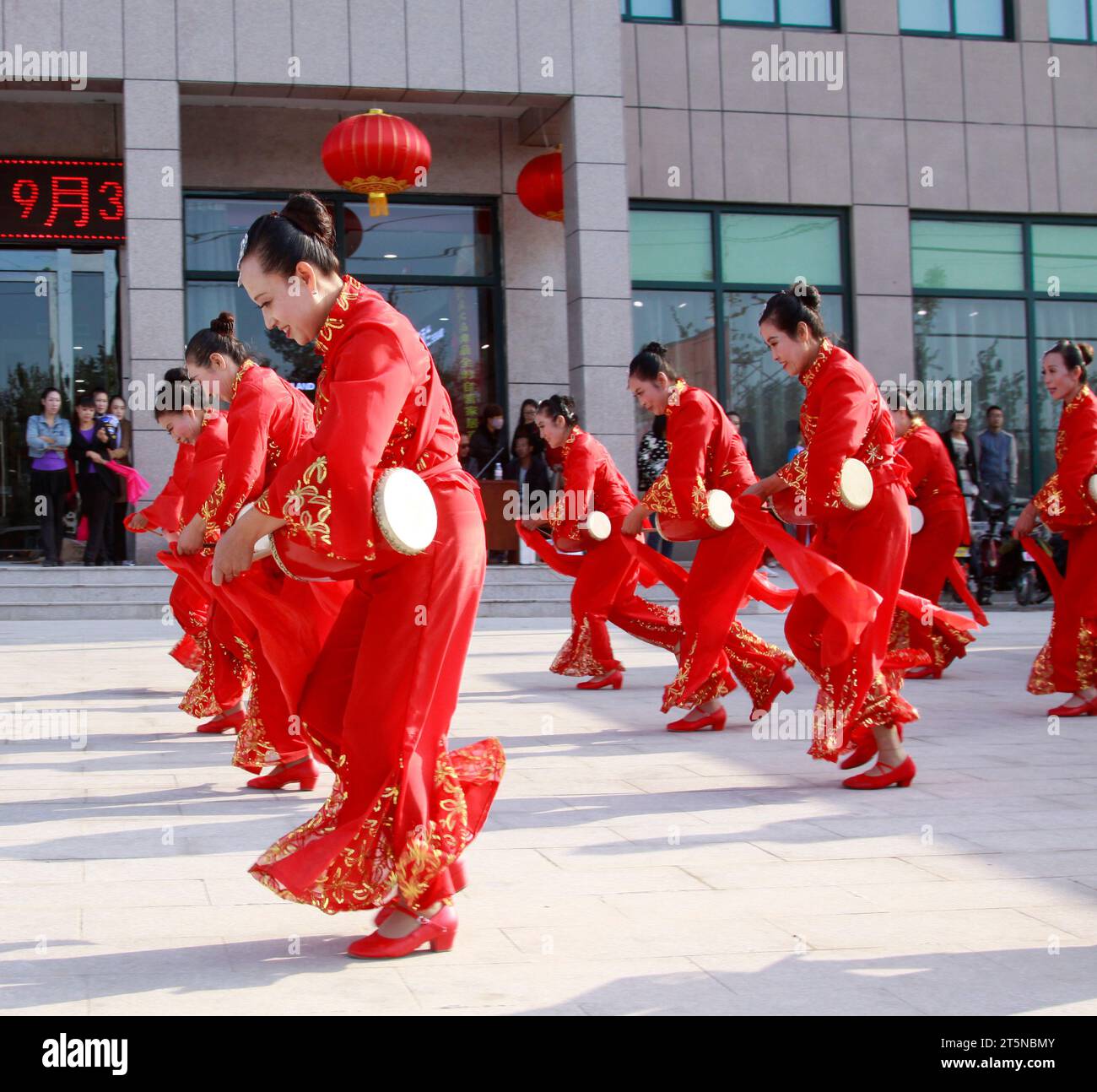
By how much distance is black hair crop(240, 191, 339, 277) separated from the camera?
3.43 meters

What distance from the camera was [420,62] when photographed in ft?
47.9

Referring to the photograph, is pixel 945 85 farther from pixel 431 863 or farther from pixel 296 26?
pixel 431 863

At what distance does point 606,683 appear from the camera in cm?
851

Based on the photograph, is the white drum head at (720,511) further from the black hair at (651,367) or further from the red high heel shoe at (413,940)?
the red high heel shoe at (413,940)

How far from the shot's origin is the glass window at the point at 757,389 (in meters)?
16.8

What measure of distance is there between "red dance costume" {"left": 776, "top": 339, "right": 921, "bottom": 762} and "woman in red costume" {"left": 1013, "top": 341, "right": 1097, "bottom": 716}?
76.5 inches

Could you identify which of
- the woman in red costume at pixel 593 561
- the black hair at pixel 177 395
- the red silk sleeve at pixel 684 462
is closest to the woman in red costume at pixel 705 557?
the red silk sleeve at pixel 684 462

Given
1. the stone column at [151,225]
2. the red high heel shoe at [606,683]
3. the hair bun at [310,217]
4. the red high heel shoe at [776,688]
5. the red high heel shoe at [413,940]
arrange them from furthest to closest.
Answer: the stone column at [151,225] → the red high heel shoe at [606,683] → the red high heel shoe at [776,688] → the hair bun at [310,217] → the red high heel shoe at [413,940]

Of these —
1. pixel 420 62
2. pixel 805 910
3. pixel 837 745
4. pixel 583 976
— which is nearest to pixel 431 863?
pixel 583 976

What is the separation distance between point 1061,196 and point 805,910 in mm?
15795

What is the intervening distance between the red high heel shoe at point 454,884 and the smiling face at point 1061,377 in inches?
182

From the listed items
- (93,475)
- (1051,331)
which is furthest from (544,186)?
(1051,331)

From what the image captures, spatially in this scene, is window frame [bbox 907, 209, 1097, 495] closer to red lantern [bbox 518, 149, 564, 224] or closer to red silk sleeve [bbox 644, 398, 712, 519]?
red lantern [bbox 518, 149, 564, 224]

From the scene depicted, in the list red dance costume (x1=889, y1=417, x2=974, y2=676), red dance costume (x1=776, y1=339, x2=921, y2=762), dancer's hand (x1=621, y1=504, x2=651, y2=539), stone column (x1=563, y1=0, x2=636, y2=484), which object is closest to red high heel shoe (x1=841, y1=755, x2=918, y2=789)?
red dance costume (x1=776, y1=339, x2=921, y2=762)
